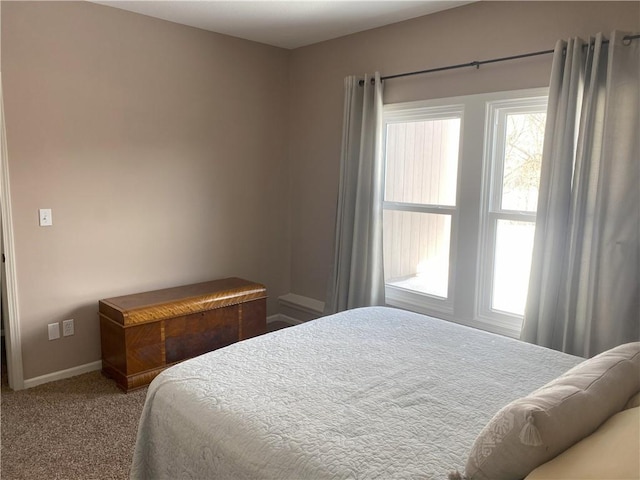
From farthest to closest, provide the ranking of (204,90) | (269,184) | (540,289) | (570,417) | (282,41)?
(269,184) < (282,41) < (204,90) < (540,289) < (570,417)

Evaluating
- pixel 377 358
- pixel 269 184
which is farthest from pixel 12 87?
pixel 377 358

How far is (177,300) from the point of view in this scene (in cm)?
336

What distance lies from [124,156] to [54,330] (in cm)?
128

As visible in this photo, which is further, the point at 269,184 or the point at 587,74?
the point at 269,184

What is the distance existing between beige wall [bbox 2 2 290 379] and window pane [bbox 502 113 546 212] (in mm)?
2077

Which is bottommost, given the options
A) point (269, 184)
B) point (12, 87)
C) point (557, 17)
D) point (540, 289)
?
point (540, 289)

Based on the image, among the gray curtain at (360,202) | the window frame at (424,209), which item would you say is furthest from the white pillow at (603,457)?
the gray curtain at (360,202)

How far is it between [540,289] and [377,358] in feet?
4.04

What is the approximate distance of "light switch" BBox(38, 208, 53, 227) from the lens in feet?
10.2

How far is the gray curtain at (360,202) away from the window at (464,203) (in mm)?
175

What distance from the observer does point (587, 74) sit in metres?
2.62

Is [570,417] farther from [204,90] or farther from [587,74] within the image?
[204,90]

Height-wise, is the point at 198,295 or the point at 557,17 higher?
the point at 557,17

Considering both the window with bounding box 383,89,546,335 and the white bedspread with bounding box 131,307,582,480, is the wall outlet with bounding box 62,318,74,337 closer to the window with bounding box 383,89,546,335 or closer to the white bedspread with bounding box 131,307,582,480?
the white bedspread with bounding box 131,307,582,480
